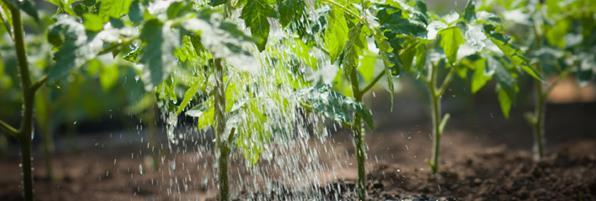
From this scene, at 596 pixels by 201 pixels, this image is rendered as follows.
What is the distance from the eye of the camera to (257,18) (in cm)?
170

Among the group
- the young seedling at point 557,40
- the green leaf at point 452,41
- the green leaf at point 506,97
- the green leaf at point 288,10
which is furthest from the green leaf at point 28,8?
the young seedling at point 557,40

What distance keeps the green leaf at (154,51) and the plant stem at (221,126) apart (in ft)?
1.51

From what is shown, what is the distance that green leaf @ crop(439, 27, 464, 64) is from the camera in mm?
2164

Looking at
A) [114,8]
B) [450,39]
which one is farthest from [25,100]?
[450,39]

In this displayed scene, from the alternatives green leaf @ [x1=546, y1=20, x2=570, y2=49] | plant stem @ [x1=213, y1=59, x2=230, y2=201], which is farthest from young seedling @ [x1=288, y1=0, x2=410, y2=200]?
green leaf @ [x1=546, y1=20, x2=570, y2=49]

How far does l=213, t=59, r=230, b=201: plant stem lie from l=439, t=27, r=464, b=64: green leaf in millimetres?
830

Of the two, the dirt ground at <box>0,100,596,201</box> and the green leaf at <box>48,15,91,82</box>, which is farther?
the dirt ground at <box>0,100,596,201</box>

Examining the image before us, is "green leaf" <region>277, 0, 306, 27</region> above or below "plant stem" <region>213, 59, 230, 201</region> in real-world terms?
above

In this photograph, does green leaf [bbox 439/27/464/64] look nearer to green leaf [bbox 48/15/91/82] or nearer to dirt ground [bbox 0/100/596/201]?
dirt ground [bbox 0/100/596/201]

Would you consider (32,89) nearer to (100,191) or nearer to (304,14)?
(304,14)

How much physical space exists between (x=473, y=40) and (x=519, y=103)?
596 centimetres

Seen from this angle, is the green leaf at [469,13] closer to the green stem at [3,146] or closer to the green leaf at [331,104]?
the green leaf at [331,104]

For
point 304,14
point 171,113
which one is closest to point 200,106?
point 171,113

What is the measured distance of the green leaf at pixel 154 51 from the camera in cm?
131
